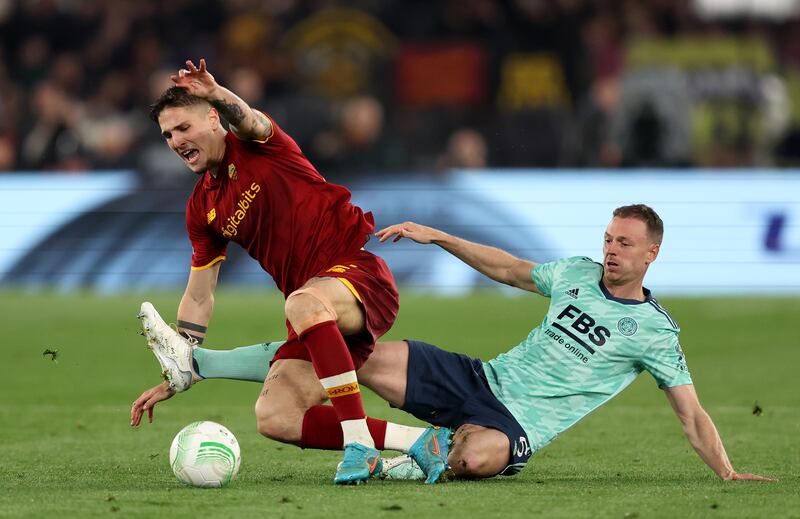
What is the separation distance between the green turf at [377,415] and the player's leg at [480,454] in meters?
0.08

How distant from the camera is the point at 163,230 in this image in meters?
15.7

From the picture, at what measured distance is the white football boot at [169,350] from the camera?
6.48 m

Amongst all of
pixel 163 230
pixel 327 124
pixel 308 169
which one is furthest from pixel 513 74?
pixel 308 169

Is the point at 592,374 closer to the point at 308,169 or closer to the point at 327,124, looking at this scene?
the point at 308,169

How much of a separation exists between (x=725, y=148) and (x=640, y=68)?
61.4 inches

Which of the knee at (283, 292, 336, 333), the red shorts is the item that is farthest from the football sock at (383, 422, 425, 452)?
the knee at (283, 292, 336, 333)

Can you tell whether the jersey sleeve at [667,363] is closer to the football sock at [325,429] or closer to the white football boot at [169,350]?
the football sock at [325,429]

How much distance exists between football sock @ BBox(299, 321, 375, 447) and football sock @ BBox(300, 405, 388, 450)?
→ 0.20m

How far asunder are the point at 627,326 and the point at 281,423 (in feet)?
5.42

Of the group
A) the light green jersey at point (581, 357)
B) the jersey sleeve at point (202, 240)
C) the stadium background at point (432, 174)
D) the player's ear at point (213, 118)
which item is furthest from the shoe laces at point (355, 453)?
the player's ear at point (213, 118)

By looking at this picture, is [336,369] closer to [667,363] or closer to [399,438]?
[399,438]

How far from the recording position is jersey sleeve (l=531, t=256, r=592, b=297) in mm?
6406

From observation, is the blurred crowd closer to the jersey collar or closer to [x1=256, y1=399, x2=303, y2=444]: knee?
the jersey collar

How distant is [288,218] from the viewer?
21.1ft
